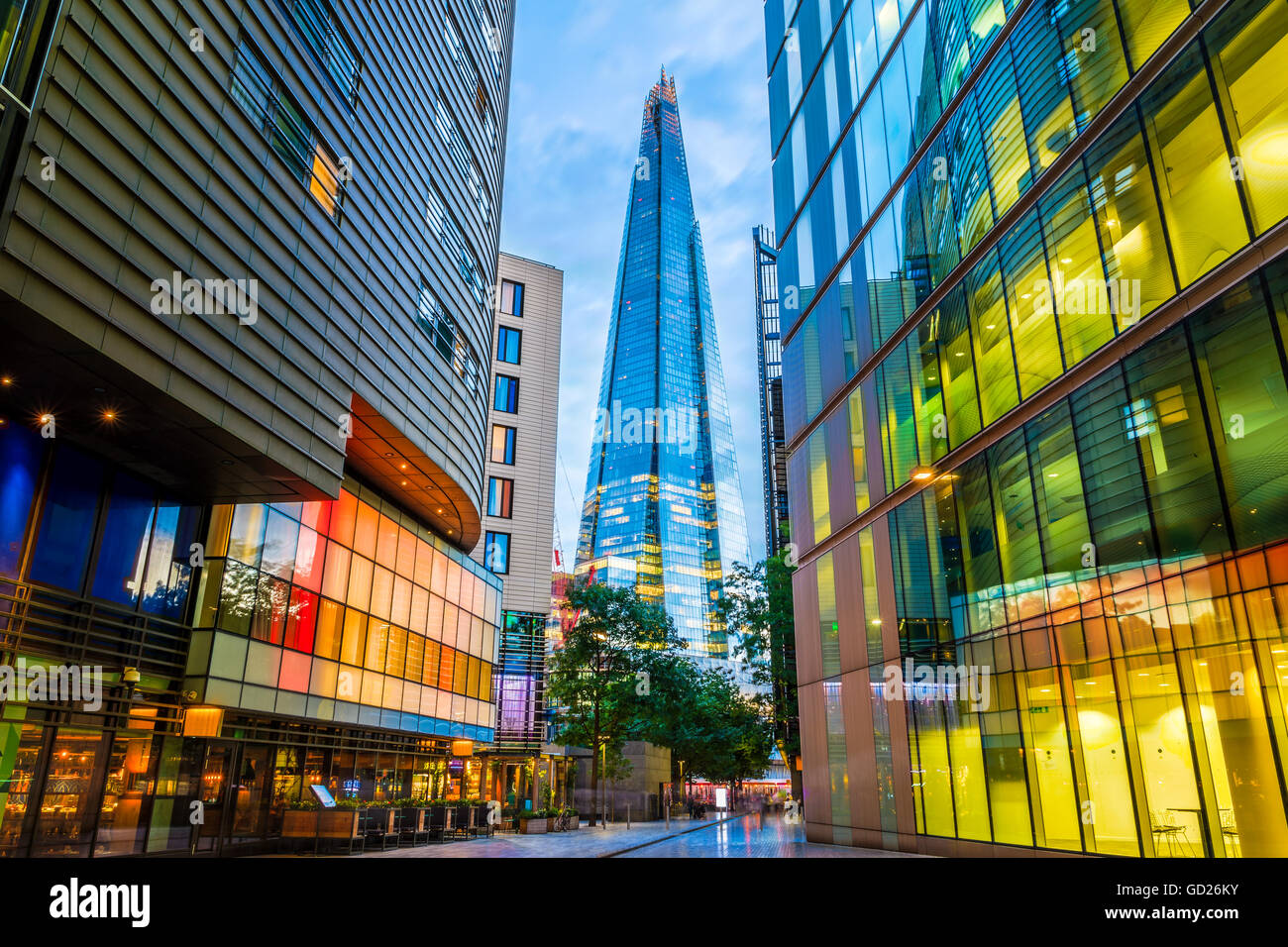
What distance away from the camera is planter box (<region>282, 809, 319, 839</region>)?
21562 millimetres

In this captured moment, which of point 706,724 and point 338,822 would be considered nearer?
point 338,822

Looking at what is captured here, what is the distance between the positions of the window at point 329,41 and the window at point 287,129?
2191 millimetres

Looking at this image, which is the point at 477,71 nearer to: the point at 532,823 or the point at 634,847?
the point at 634,847

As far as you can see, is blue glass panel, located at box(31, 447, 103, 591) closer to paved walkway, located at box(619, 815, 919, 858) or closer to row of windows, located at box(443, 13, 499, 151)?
paved walkway, located at box(619, 815, 919, 858)

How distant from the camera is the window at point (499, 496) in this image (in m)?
55.9

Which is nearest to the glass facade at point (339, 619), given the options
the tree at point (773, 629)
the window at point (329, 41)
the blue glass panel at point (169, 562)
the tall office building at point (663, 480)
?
the blue glass panel at point (169, 562)

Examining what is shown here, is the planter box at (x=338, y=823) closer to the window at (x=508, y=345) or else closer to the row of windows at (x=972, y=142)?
the row of windows at (x=972, y=142)

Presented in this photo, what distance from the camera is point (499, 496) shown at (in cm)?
5638

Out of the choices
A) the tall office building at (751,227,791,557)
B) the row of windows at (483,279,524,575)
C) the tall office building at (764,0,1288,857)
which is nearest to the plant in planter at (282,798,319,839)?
the tall office building at (764,0,1288,857)

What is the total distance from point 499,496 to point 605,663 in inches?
539

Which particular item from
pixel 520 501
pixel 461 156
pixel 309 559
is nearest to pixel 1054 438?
pixel 309 559
